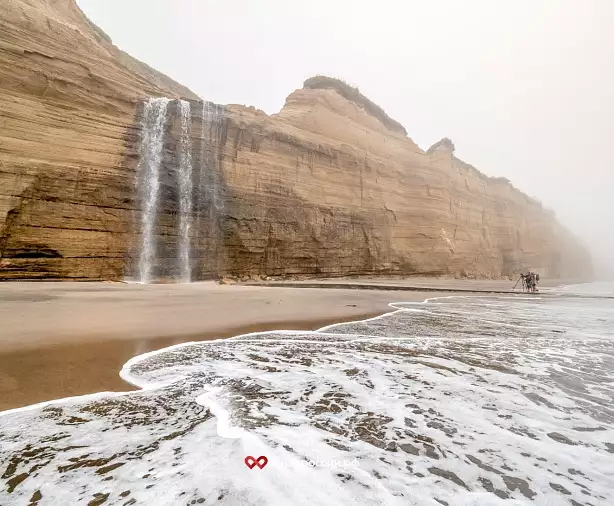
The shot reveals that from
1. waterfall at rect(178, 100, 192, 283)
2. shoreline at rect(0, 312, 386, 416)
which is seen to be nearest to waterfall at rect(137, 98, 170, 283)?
waterfall at rect(178, 100, 192, 283)

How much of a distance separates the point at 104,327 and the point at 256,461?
4.73 metres

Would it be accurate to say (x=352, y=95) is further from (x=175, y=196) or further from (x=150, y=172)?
(x=150, y=172)

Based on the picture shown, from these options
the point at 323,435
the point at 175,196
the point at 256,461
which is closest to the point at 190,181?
the point at 175,196

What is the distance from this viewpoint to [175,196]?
63.1 feet

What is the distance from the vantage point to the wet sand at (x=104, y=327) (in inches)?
124

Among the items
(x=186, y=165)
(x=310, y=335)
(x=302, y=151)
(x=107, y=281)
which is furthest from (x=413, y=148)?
(x=310, y=335)

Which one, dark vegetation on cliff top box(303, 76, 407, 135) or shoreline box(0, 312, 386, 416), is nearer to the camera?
shoreline box(0, 312, 386, 416)

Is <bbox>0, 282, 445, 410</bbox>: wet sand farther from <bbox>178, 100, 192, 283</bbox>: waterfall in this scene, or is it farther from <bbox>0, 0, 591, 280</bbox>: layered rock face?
<bbox>178, 100, 192, 283</bbox>: waterfall

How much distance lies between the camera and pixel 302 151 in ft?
82.8

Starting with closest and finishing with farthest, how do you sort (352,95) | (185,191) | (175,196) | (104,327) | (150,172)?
(104,327)
(150,172)
(175,196)
(185,191)
(352,95)

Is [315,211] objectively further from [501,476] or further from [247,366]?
[501,476]

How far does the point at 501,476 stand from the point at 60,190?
18477mm

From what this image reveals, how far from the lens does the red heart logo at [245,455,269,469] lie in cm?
189

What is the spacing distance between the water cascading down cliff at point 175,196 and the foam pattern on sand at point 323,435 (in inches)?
587
